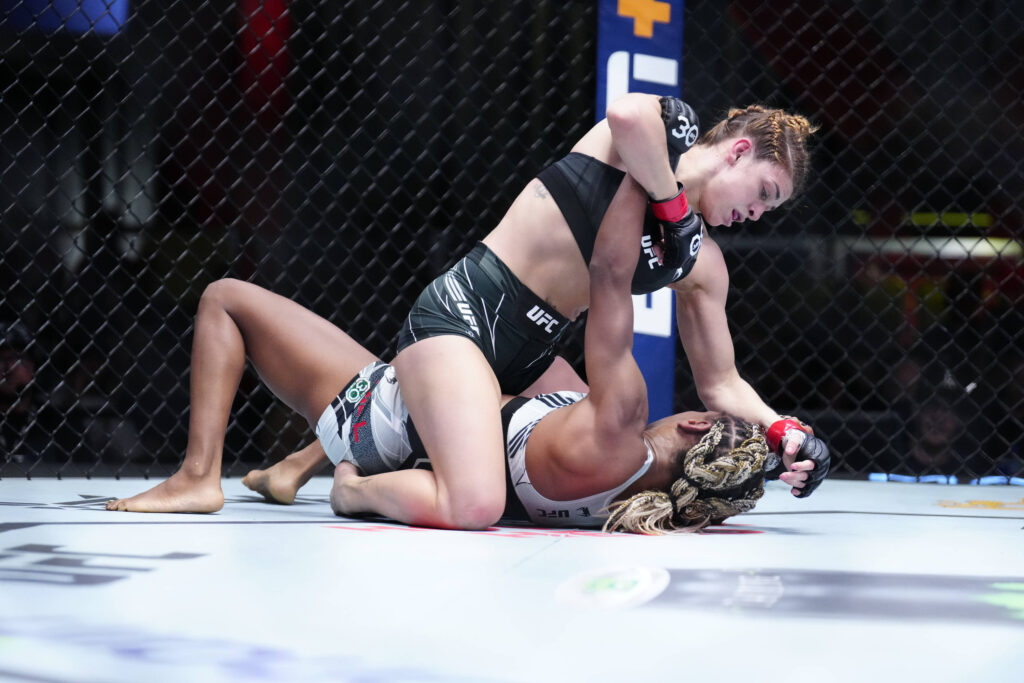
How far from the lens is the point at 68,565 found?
1.15m

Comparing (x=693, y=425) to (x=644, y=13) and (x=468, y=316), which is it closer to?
(x=468, y=316)

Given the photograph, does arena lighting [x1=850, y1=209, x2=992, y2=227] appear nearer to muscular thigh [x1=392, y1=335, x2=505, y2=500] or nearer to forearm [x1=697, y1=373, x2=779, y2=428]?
forearm [x1=697, y1=373, x2=779, y2=428]

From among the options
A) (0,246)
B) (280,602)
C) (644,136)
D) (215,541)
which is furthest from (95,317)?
(280,602)

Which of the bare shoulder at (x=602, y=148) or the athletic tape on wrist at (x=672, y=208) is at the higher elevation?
the bare shoulder at (x=602, y=148)

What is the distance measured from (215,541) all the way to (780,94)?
277 centimetres

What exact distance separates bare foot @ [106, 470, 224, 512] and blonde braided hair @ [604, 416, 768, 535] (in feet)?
2.31

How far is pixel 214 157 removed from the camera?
3.50m

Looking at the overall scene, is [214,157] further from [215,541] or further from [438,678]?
[438,678]

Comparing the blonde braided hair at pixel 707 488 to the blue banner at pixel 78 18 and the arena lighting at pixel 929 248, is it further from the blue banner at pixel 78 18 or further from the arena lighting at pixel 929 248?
the blue banner at pixel 78 18

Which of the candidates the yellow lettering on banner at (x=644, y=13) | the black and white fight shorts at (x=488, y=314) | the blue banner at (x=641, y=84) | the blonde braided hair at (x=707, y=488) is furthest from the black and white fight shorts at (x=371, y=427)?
the yellow lettering on banner at (x=644, y=13)

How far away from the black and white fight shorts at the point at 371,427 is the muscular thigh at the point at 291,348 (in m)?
0.04

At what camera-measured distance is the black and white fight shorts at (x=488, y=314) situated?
170 centimetres

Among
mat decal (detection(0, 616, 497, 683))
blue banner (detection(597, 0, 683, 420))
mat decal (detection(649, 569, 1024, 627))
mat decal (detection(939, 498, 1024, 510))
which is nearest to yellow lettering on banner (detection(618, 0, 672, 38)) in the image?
blue banner (detection(597, 0, 683, 420))

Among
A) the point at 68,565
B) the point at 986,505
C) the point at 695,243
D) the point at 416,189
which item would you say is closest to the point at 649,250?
the point at 695,243
